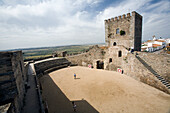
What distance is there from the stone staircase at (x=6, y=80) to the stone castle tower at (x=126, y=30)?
15548 mm

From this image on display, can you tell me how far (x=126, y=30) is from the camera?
14.2m

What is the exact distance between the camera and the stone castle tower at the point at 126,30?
1349 cm

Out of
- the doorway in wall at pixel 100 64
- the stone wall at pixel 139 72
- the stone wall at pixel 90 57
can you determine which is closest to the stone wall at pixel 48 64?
the stone wall at pixel 90 57

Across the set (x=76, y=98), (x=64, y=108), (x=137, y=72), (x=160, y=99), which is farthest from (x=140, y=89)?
(x=64, y=108)

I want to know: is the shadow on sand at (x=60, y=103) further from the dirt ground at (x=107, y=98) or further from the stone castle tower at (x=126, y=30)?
the stone castle tower at (x=126, y=30)

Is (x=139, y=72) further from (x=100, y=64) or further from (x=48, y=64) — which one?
(x=48, y=64)

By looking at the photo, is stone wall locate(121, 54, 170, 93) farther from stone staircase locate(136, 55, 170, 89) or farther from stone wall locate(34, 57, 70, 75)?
stone wall locate(34, 57, 70, 75)

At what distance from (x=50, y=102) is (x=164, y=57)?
39.7 feet

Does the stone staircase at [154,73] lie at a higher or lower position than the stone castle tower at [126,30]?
lower

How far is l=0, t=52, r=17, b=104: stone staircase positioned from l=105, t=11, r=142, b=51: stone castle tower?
51.0ft

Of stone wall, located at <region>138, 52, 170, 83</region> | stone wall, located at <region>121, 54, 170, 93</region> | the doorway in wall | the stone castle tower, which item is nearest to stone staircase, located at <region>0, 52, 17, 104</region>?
stone wall, located at <region>121, 54, 170, 93</region>

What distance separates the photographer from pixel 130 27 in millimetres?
13688

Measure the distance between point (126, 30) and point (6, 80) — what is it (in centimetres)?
1624

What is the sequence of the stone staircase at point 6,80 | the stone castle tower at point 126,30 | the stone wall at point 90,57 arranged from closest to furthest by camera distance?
the stone staircase at point 6,80 < the stone castle tower at point 126,30 < the stone wall at point 90,57
